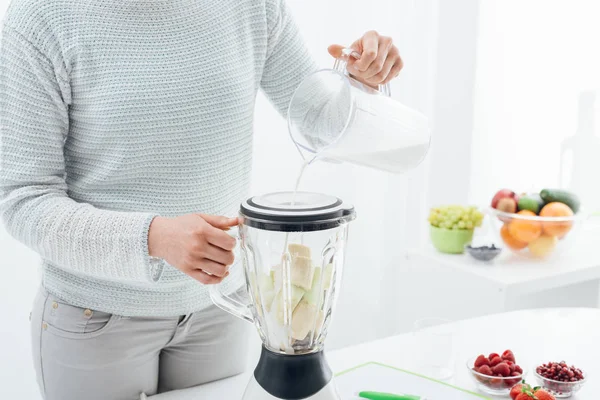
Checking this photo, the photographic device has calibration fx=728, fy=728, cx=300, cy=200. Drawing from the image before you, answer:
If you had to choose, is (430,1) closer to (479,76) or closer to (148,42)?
(479,76)

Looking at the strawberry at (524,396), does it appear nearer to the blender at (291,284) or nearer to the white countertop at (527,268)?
the blender at (291,284)

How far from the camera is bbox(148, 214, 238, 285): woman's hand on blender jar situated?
83cm

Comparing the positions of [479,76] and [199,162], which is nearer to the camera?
[199,162]

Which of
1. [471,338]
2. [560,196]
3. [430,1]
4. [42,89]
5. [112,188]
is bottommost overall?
[471,338]

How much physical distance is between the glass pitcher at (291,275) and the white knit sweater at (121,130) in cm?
15

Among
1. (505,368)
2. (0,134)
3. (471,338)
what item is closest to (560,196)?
(471,338)

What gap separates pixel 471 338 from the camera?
1.20m

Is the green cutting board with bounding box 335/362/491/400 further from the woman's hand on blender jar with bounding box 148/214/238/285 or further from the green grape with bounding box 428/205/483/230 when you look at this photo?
the green grape with bounding box 428/205/483/230

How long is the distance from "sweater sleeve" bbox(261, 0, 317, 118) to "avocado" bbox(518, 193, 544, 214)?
32.4 inches

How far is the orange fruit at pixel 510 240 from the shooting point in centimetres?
186

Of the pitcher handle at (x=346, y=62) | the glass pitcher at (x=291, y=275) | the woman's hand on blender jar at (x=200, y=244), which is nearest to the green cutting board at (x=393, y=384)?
the glass pitcher at (x=291, y=275)

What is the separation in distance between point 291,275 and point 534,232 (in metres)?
1.15

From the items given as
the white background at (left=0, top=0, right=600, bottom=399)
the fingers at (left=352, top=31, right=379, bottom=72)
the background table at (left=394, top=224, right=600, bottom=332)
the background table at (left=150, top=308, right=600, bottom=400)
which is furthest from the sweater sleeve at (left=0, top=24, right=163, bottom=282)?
the background table at (left=394, top=224, right=600, bottom=332)

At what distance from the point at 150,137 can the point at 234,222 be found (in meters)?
0.29
